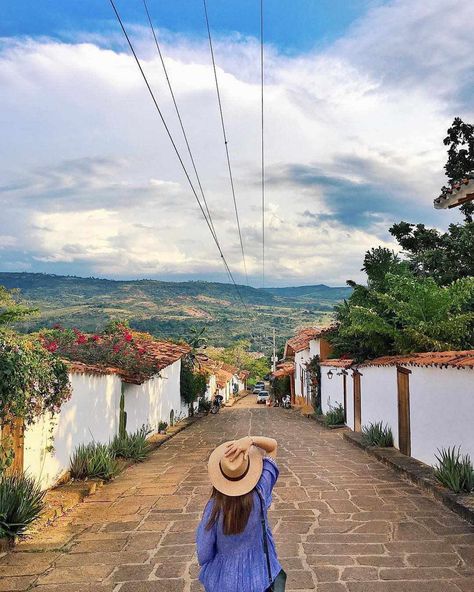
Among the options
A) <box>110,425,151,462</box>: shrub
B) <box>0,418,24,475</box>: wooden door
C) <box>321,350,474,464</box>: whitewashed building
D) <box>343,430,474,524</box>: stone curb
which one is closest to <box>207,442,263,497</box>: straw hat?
<box>0,418,24,475</box>: wooden door

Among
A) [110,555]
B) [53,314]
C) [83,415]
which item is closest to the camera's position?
[110,555]

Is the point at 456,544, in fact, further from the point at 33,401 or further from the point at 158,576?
the point at 33,401

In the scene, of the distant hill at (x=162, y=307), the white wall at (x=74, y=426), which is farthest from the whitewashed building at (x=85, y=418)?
the distant hill at (x=162, y=307)

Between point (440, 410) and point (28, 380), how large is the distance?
643cm

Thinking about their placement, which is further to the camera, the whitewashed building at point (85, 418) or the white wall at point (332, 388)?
the white wall at point (332, 388)

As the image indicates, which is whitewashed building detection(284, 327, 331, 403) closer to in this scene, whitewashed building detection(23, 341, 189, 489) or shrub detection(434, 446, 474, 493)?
whitewashed building detection(23, 341, 189, 489)

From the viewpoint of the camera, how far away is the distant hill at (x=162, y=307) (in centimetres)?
10129

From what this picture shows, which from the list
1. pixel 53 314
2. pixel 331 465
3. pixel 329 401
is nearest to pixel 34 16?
pixel 331 465

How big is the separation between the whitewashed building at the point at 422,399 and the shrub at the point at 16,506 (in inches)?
229

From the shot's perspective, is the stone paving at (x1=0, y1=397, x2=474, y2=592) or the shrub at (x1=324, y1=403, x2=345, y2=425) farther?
the shrub at (x1=324, y1=403, x2=345, y2=425)

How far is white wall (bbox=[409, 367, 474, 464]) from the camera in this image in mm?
8195

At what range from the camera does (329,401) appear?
24094 millimetres

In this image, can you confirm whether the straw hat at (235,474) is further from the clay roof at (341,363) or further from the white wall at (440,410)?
the clay roof at (341,363)

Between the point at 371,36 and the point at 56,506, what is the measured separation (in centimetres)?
939
